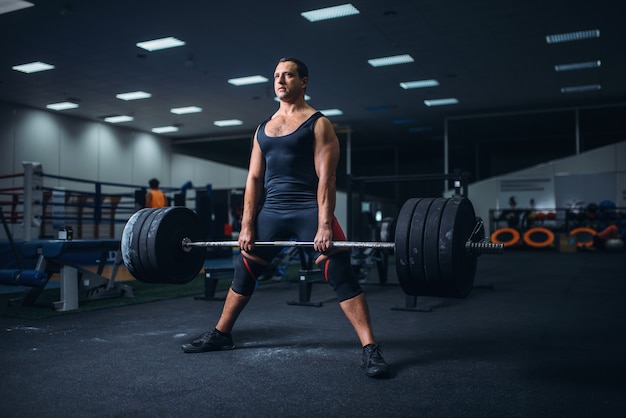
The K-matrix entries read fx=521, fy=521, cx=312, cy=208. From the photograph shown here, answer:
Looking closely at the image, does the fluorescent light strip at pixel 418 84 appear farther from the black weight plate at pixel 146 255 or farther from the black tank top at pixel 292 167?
the black weight plate at pixel 146 255

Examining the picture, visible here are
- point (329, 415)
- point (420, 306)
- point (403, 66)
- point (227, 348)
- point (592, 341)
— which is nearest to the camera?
point (329, 415)

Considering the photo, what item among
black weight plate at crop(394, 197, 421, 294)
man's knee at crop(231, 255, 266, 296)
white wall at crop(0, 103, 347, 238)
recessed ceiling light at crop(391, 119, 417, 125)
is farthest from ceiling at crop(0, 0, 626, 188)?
black weight plate at crop(394, 197, 421, 294)

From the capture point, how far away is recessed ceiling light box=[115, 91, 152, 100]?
30.9ft

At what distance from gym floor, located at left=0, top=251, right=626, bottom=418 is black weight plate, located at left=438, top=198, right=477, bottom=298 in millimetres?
344

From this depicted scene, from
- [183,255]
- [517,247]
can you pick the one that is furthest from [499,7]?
[517,247]

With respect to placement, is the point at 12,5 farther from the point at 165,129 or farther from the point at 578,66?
the point at 578,66

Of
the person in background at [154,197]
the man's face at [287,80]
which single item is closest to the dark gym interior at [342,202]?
the person in background at [154,197]

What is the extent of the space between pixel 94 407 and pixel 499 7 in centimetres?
580

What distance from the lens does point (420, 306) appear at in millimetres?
3531

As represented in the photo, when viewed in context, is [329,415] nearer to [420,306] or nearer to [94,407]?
[94,407]

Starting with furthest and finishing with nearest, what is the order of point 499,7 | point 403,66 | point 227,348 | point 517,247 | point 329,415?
point 517,247
point 403,66
point 499,7
point 227,348
point 329,415

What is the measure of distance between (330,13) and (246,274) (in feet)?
15.4

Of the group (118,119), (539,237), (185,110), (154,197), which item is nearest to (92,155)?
(118,119)

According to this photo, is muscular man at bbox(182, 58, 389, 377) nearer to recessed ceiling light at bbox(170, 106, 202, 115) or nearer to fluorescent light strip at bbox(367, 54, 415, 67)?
fluorescent light strip at bbox(367, 54, 415, 67)
